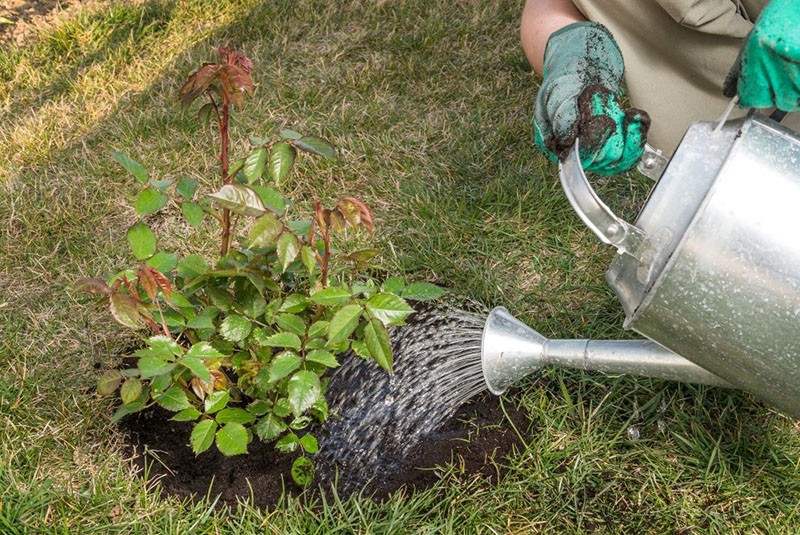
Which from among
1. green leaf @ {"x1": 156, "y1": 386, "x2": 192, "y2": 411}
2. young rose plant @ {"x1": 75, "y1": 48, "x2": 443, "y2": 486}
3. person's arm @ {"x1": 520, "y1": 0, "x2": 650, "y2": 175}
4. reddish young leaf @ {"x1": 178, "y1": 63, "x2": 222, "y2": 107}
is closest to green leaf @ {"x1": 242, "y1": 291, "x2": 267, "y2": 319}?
young rose plant @ {"x1": 75, "y1": 48, "x2": 443, "y2": 486}

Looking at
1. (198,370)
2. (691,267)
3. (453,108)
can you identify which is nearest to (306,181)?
(453,108)

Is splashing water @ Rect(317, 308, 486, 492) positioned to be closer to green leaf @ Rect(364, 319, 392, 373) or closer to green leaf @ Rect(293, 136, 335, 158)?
green leaf @ Rect(364, 319, 392, 373)

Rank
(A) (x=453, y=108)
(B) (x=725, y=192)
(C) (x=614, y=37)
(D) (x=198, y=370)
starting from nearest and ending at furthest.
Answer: (B) (x=725, y=192) < (D) (x=198, y=370) < (C) (x=614, y=37) < (A) (x=453, y=108)

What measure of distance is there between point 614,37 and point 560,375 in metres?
0.83

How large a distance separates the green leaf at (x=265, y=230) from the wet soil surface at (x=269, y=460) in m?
0.56

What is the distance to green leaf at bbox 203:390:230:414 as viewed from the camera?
1746 millimetres

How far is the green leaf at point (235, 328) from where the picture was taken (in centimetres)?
175

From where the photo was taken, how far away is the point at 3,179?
2.71 meters

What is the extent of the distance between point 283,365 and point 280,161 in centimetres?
38

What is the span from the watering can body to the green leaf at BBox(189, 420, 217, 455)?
86 cm

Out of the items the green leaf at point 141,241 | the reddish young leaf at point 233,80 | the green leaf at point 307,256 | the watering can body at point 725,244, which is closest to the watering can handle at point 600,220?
the watering can body at point 725,244

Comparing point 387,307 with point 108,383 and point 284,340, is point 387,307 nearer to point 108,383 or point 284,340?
point 284,340

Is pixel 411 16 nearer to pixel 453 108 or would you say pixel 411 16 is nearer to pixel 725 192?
pixel 453 108

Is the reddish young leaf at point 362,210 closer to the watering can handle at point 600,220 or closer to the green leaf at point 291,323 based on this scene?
the green leaf at point 291,323
